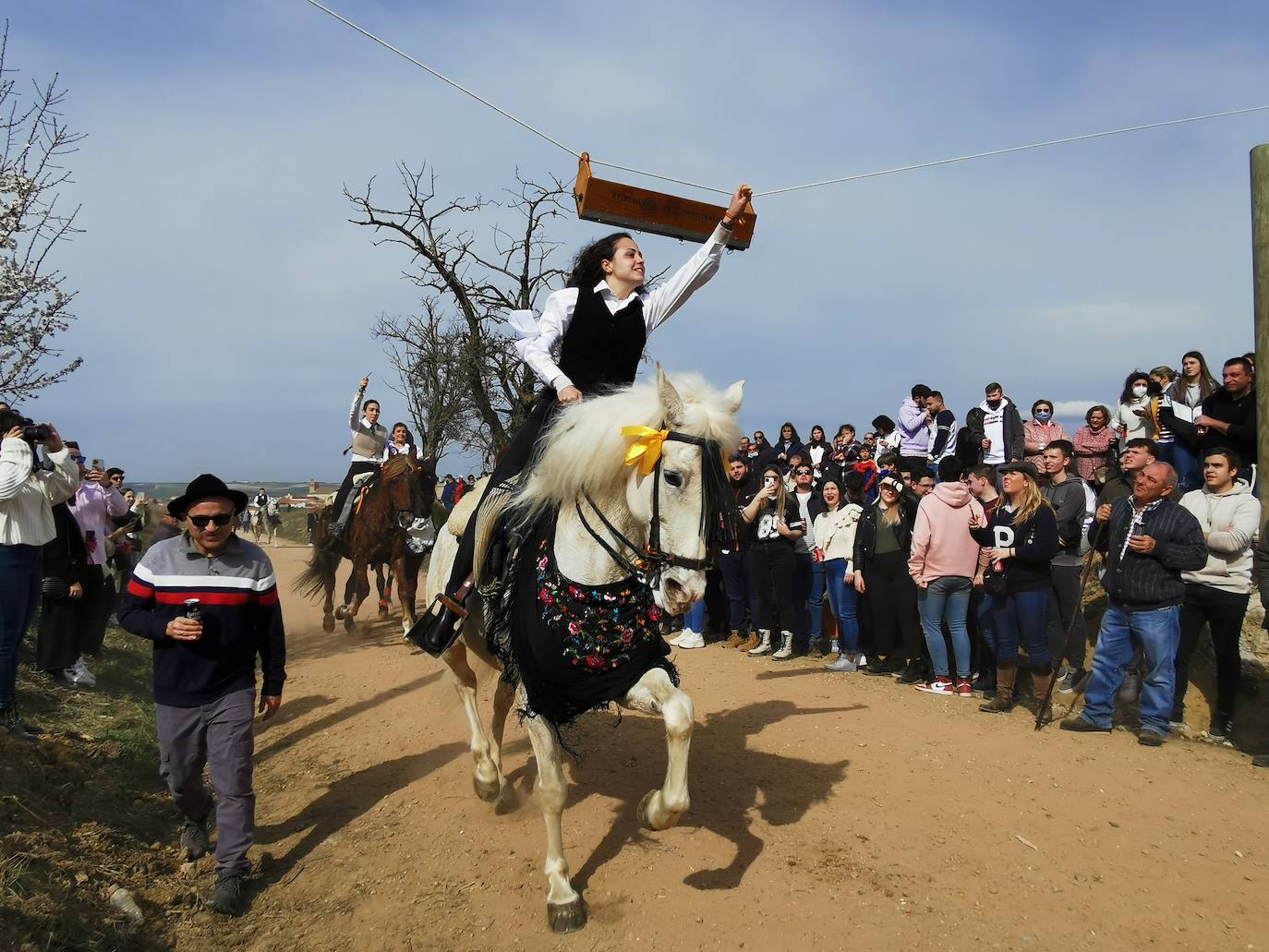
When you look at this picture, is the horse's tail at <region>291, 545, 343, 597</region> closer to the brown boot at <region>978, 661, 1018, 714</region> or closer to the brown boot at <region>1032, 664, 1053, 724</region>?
the brown boot at <region>978, 661, 1018, 714</region>

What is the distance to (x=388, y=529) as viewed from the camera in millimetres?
11820

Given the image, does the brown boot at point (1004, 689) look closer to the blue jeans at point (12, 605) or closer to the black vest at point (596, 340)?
the black vest at point (596, 340)

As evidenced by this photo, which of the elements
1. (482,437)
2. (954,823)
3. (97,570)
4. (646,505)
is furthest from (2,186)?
(482,437)

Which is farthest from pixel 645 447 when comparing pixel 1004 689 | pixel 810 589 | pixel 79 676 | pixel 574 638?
pixel 79 676

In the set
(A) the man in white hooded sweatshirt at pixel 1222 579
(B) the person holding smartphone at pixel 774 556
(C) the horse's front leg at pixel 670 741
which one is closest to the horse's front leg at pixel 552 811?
(C) the horse's front leg at pixel 670 741

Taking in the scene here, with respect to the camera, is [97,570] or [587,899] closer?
[587,899]

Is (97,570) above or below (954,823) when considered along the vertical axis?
above

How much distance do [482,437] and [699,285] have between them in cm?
2120

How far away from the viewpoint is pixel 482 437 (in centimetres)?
2538

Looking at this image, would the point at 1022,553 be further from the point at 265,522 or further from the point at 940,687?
the point at 265,522

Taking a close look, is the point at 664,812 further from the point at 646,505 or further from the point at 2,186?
the point at 2,186

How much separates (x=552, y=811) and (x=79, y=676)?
6349 millimetres

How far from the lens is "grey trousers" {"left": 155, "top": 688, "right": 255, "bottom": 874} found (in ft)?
14.7

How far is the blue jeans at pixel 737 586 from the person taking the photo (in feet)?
33.3
